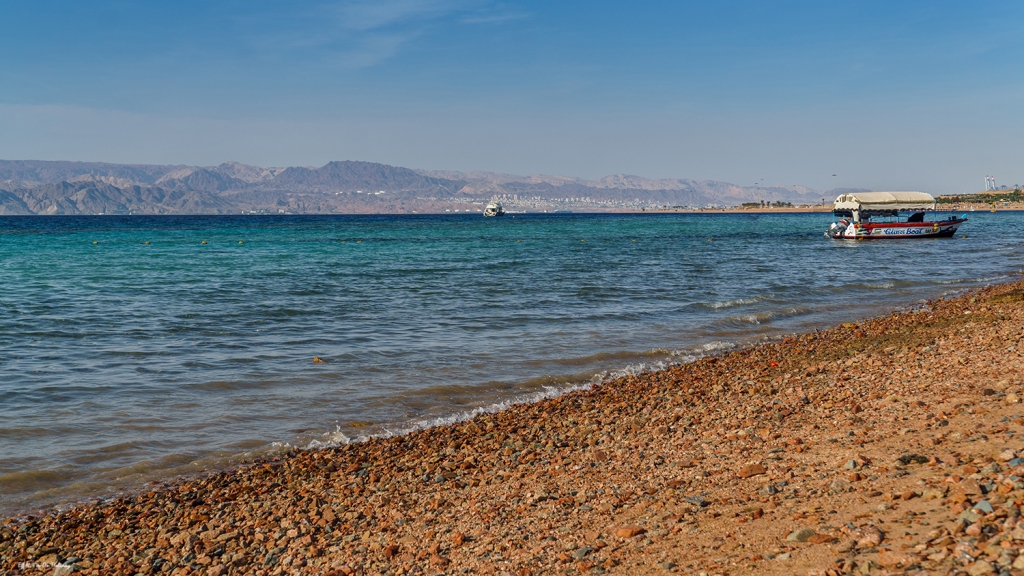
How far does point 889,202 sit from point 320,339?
58.1m

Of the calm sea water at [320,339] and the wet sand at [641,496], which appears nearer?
the wet sand at [641,496]

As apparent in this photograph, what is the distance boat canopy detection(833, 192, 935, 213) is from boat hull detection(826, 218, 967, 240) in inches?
54.6

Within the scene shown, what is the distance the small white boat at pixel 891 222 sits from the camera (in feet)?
202

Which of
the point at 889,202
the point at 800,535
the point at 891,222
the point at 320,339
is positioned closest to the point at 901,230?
the point at 891,222

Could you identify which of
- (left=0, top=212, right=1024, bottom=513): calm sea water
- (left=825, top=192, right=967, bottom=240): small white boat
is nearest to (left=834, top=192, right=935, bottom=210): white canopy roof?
(left=825, top=192, right=967, bottom=240): small white boat

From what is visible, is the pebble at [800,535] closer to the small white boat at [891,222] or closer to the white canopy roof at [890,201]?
the small white boat at [891,222]

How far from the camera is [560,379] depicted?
13.8 meters

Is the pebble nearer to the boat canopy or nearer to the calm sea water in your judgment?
the calm sea water

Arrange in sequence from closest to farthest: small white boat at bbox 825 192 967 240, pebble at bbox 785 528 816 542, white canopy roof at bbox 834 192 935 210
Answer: pebble at bbox 785 528 816 542 < small white boat at bbox 825 192 967 240 < white canopy roof at bbox 834 192 935 210

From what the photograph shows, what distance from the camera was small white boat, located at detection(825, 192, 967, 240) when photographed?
202ft

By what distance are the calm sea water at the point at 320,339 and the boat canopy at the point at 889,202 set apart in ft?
75.6

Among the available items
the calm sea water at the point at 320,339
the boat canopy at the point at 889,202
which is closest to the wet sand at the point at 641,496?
the calm sea water at the point at 320,339

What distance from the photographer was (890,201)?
6209 centimetres

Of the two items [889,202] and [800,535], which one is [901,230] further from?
[800,535]
